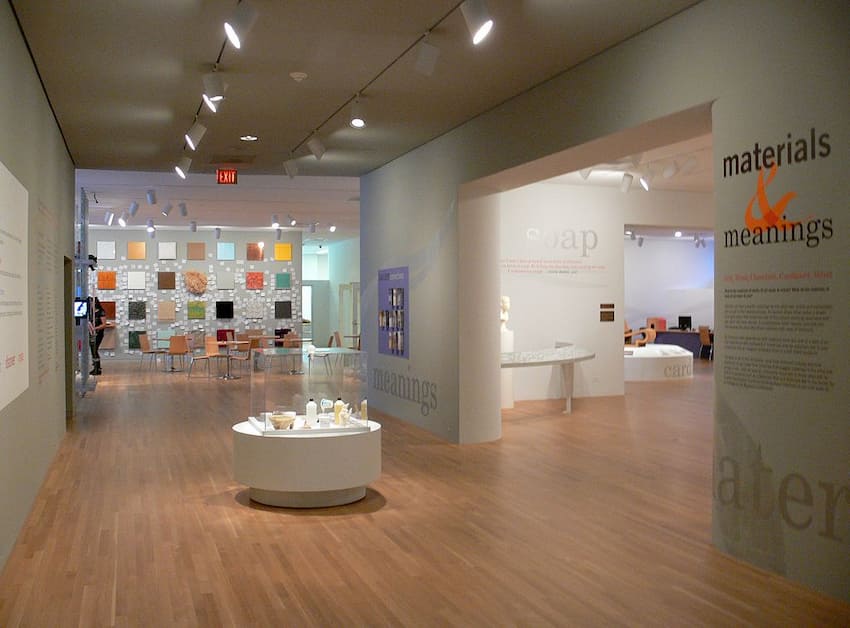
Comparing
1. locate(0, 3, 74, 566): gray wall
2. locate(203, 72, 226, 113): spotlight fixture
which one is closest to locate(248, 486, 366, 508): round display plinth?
locate(0, 3, 74, 566): gray wall

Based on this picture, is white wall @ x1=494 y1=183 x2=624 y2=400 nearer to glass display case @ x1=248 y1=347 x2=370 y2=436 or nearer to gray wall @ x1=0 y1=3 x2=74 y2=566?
gray wall @ x1=0 y1=3 x2=74 y2=566

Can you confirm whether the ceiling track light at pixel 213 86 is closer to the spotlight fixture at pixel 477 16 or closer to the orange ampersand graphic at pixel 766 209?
the spotlight fixture at pixel 477 16

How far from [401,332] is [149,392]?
6.18m

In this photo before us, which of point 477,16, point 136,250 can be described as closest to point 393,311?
point 477,16

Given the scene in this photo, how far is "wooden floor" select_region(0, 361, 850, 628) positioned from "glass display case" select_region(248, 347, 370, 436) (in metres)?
0.64

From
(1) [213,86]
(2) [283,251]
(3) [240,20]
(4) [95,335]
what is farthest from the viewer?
(2) [283,251]

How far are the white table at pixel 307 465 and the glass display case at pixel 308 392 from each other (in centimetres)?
10

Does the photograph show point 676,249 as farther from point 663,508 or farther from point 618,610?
point 618,610

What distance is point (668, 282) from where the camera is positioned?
87.5 ft

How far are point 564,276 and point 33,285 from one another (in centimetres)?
856

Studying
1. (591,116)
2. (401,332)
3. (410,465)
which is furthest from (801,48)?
(401,332)

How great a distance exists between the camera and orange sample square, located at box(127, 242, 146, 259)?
23547mm

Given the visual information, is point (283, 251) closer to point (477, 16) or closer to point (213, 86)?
point (213, 86)

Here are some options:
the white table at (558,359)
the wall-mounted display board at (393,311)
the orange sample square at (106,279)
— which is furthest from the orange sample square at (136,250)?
the white table at (558,359)
